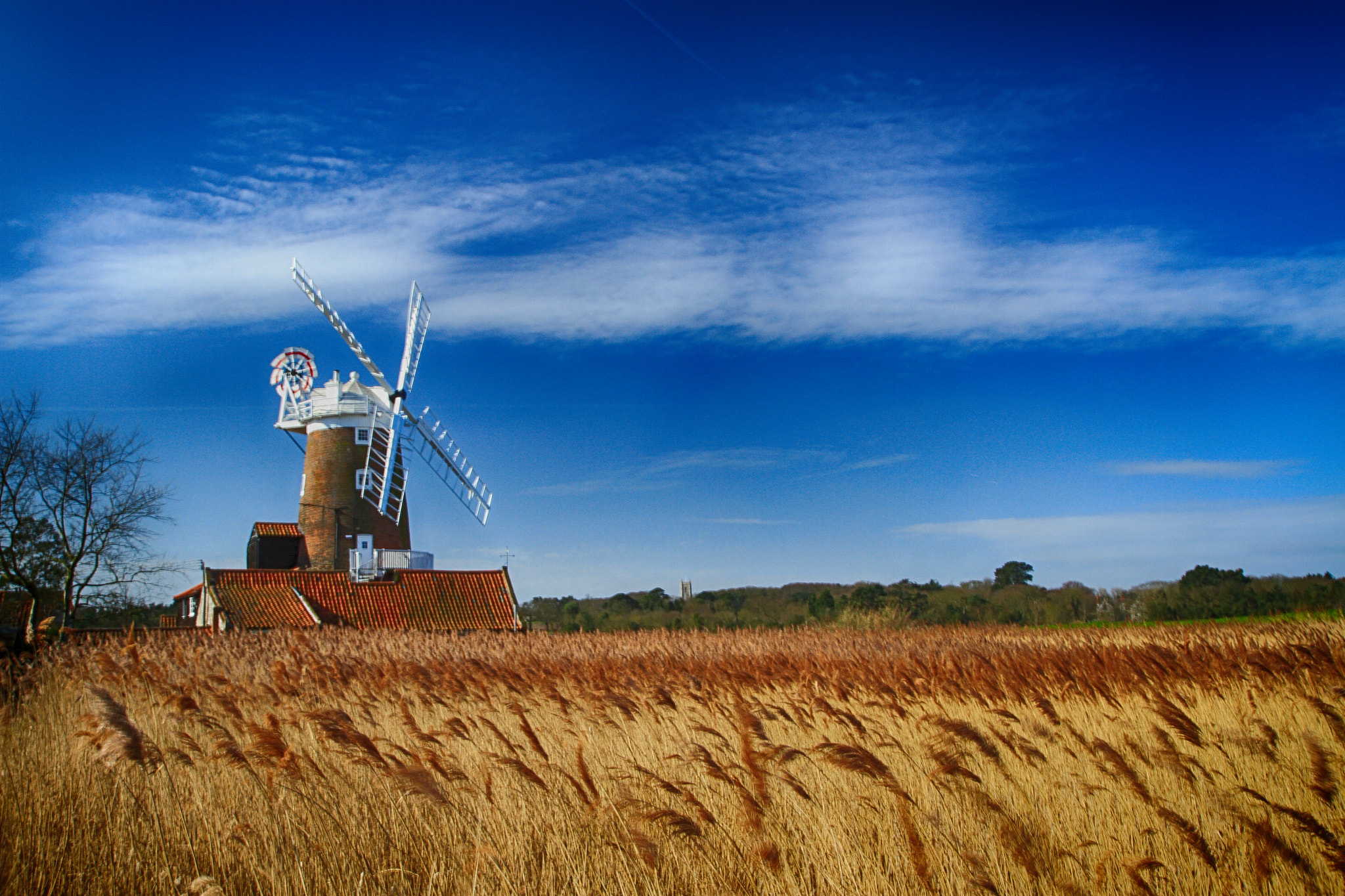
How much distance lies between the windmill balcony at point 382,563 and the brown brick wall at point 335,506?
0.47 m

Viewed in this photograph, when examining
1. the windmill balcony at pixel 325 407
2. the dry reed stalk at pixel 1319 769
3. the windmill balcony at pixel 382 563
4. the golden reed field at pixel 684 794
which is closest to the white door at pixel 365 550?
the windmill balcony at pixel 382 563

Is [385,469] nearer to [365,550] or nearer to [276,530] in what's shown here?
[365,550]

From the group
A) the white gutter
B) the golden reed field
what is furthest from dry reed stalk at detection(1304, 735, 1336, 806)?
the white gutter

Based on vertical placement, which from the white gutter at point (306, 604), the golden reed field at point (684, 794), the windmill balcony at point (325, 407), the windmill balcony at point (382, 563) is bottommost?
the golden reed field at point (684, 794)

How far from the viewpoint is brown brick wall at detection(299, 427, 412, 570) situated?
1208 inches

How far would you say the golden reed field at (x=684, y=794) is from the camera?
128 inches

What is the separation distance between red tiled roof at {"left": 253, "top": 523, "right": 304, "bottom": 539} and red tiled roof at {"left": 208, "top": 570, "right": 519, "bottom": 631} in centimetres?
549

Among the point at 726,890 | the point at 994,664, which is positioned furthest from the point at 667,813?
the point at 994,664

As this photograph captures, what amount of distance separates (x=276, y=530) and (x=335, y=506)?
5.39m

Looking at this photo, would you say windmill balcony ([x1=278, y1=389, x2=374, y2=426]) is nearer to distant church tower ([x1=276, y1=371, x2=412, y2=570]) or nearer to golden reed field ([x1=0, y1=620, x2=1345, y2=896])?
distant church tower ([x1=276, y1=371, x2=412, y2=570])

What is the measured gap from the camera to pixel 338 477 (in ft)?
103

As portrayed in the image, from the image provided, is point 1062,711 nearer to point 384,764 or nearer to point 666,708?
point 666,708

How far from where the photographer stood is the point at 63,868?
11.4 feet

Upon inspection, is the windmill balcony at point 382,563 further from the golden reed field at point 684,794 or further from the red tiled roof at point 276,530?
the golden reed field at point 684,794
